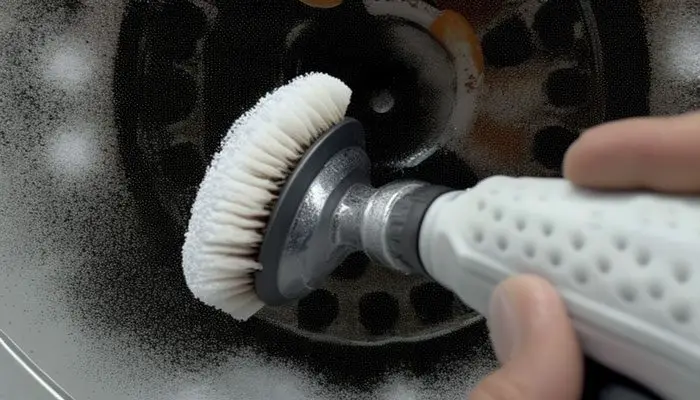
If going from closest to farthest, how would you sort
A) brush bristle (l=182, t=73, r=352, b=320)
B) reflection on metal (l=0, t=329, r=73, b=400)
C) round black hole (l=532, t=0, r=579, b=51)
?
brush bristle (l=182, t=73, r=352, b=320) < reflection on metal (l=0, t=329, r=73, b=400) < round black hole (l=532, t=0, r=579, b=51)

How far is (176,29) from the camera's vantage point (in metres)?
0.63

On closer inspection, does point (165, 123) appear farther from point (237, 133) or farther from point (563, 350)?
point (563, 350)

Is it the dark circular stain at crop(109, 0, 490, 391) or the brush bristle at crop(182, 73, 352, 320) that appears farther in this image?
the dark circular stain at crop(109, 0, 490, 391)

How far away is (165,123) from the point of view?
24.8 inches

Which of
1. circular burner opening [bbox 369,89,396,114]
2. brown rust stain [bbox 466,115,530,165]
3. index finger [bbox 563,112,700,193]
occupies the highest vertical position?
index finger [bbox 563,112,700,193]

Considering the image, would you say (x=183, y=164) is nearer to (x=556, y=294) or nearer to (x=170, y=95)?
(x=170, y=95)

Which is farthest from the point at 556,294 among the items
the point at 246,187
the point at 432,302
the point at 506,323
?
the point at 432,302

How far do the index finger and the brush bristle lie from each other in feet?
0.56

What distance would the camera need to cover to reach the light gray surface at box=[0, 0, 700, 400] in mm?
555

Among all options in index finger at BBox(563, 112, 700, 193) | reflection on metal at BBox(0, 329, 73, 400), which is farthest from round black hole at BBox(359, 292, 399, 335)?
index finger at BBox(563, 112, 700, 193)

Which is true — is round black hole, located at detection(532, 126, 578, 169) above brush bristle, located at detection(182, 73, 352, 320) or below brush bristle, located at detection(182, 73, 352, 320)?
below

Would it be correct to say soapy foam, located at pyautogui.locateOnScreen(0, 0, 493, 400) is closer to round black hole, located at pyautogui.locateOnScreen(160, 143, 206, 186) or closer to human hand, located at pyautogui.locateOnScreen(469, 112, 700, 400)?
round black hole, located at pyautogui.locateOnScreen(160, 143, 206, 186)

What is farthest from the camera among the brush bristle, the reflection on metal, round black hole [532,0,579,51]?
round black hole [532,0,579,51]

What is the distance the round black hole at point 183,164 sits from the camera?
0.63 m
